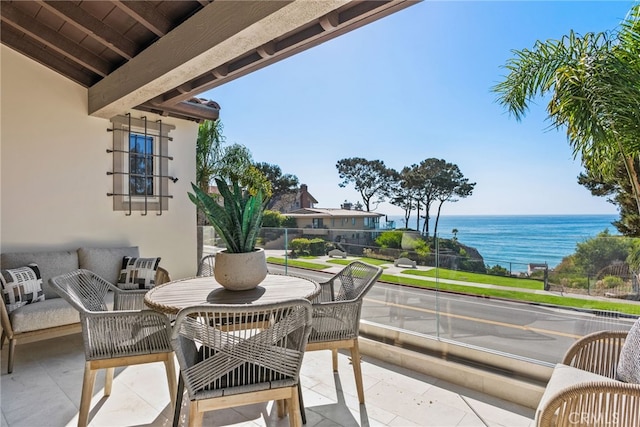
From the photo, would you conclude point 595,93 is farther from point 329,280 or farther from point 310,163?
point 310,163

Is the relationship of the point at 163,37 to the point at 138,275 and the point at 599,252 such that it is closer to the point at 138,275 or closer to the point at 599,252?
the point at 138,275

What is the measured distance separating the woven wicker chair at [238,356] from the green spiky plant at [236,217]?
74 centimetres

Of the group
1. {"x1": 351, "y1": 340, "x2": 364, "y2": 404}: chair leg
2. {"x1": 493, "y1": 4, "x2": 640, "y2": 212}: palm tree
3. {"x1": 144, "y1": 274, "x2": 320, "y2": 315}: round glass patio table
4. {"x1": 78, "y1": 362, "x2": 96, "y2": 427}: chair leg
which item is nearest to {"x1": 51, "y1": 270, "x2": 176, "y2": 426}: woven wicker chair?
{"x1": 78, "y1": 362, "x2": 96, "y2": 427}: chair leg

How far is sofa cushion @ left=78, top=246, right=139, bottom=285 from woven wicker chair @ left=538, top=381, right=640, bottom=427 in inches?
156

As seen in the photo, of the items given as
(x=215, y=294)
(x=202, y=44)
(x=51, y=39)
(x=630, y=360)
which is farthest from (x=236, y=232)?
(x=51, y=39)

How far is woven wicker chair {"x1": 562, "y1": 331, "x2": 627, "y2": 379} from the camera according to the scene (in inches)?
66.5

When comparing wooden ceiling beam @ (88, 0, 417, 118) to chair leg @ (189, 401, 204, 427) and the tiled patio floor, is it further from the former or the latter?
the tiled patio floor

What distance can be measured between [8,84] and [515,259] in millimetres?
4909

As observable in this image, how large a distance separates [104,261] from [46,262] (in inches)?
19.8

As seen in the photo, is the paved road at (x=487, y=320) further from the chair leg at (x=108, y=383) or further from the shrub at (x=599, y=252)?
the chair leg at (x=108, y=383)

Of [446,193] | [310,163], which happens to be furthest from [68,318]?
[446,193]

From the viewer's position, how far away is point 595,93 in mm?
2227

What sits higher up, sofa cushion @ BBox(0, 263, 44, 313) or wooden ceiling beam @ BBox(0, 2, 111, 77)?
wooden ceiling beam @ BBox(0, 2, 111, 77)

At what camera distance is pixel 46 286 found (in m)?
3.28
